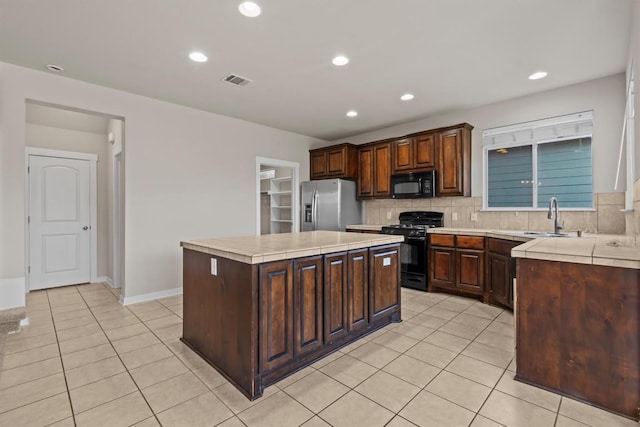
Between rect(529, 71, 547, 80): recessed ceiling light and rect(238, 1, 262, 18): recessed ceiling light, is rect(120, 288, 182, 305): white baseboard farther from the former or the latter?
rect(529, 71, 547, 80): recessed ceiling light

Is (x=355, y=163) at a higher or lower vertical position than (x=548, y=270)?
higher

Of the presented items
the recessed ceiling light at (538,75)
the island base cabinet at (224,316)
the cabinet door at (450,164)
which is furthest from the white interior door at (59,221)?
the recessed ceiling light at (538,75)

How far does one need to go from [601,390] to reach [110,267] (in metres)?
5.84

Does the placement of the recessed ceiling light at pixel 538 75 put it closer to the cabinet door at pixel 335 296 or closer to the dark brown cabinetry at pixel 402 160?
the dark brown cabinetry at pixel 402 160

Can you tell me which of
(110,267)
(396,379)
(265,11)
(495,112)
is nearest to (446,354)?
→ (396,379)

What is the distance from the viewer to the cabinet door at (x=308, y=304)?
212 centimetres

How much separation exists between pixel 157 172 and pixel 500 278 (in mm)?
4431

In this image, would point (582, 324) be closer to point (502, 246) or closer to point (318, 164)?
point (502, 246)

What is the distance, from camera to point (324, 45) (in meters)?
2.66

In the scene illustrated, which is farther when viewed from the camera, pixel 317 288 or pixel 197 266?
pixel 197 266

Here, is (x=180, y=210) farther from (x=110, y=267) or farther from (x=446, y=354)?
(x=446, y=354)

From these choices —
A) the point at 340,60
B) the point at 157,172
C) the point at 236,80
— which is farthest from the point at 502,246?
the point at 157,172

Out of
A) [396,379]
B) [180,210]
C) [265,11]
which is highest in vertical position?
[265,11]

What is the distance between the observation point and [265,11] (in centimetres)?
221
